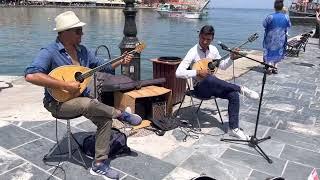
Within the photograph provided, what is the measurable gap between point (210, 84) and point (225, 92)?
0.69 feet

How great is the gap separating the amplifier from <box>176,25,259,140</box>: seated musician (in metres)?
0.50

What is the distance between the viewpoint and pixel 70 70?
12.0 ft

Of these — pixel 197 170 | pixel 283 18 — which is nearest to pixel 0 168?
pixel 197 170

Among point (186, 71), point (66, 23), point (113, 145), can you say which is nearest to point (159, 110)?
point (186, 71)

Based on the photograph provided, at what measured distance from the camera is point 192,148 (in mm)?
4555

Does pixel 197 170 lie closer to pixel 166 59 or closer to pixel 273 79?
pixel 166 59

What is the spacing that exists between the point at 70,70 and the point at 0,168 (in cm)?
119

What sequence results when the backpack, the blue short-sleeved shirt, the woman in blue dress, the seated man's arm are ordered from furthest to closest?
the woman in blue dress → the seated man's arm → the backpack → the blue short-sleeved shirt

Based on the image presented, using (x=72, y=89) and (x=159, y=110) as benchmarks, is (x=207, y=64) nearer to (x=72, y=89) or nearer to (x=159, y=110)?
(x=159, y=110)

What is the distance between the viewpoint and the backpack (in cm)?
418

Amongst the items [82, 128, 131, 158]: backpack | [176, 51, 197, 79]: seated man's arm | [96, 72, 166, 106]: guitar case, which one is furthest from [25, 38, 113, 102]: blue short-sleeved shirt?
[176, 51, 197, 79]: seated man's arm

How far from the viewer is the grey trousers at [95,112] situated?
3.64 metres

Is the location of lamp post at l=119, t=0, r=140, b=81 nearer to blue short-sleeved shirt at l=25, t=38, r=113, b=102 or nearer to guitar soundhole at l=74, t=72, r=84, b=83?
blue short-sleeved shirt at l=25, t=38, r=113, b=102

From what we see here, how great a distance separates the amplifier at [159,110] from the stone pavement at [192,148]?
367mm
